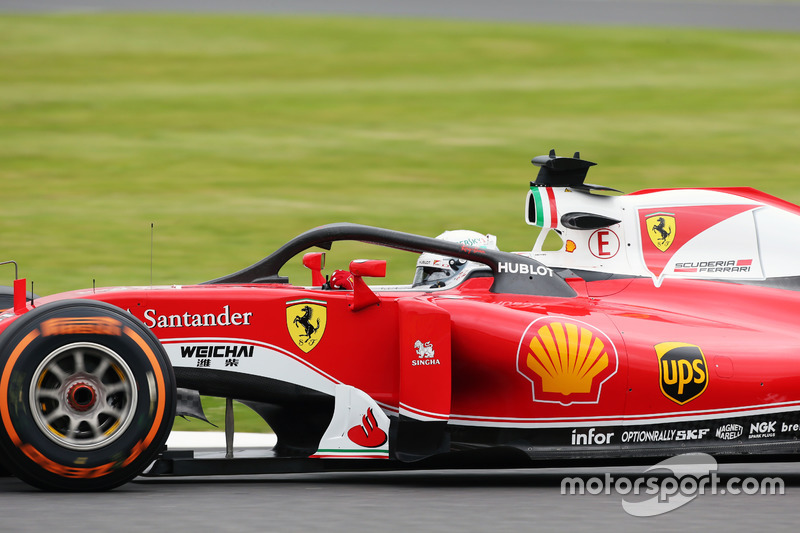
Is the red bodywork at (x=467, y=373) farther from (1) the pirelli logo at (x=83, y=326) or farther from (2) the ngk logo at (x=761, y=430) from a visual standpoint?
(1) the pirelli logo at (x=83, y=326)

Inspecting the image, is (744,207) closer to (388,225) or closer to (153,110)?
(388,225)

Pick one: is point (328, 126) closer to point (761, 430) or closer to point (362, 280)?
point (362, 280)

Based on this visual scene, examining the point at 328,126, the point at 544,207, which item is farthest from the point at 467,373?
the point at 328,126

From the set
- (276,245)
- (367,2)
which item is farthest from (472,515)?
(367,2)

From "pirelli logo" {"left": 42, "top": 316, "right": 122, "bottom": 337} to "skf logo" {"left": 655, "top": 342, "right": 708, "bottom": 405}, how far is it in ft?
7.75

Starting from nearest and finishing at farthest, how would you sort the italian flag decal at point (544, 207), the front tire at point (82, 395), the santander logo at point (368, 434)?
the front tire at point (82, 395) → the santander logo at point (368, 434) → the italian flag decal at point (544, 207)

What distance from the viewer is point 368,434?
4.95m

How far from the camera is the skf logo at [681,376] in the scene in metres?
5.07

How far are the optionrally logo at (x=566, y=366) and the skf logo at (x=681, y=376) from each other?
230mm

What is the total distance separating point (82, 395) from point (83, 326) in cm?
28

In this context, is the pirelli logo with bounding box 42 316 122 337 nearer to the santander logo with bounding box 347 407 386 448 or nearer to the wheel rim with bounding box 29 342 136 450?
the wheel rim with bounding box 29 342 136 450

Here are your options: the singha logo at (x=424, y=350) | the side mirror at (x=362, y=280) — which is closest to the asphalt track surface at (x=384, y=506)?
the singha logo at (x=424, y=350)

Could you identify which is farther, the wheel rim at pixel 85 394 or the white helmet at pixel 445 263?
the white helmet at pixel 445 263

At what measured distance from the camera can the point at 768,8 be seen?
25016mm
